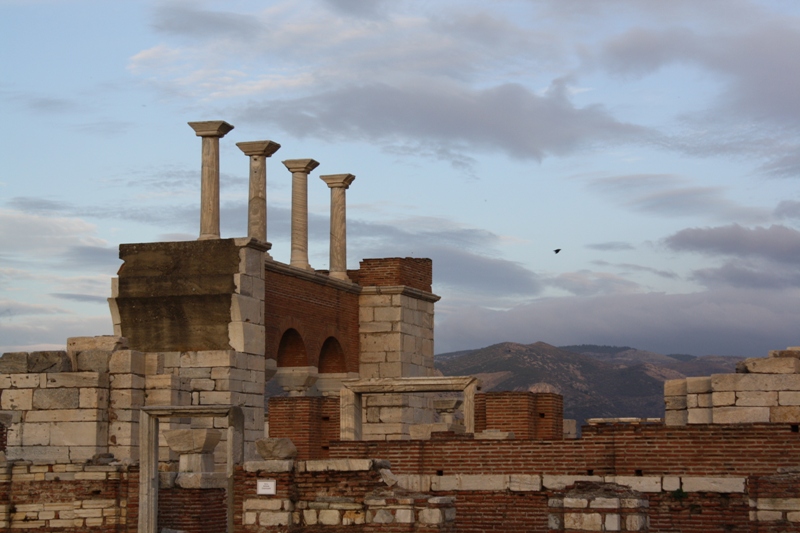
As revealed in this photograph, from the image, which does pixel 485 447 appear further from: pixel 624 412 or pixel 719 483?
pixel 624 412

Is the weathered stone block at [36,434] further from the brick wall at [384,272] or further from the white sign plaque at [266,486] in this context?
the brick wall at [384,272]

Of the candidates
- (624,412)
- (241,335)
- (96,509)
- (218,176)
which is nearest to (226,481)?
(96,509)

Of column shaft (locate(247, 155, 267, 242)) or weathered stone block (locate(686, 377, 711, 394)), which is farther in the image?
column shaft (locate(247, 155, 267, 242))

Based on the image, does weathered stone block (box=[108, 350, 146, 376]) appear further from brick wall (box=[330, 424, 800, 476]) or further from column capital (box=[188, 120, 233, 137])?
column capital (box=[188, 120, 233, 137])

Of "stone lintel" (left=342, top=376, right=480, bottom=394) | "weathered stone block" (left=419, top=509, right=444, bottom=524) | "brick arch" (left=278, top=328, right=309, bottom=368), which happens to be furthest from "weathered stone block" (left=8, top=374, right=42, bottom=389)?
"brick arch" (left=278, top=328, right=309, bottom=368)

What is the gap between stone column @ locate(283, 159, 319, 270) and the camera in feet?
102

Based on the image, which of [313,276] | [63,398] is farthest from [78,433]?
[313,276]

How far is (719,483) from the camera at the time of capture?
58.9 feet

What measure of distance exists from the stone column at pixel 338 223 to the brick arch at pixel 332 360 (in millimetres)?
1807

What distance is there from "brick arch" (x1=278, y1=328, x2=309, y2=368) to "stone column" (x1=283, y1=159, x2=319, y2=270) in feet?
7.69

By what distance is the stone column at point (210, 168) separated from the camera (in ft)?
89.4

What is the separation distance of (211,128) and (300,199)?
4.37m

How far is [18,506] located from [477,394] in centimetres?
941

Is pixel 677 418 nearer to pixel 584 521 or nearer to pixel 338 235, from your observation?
pixel 584 521
